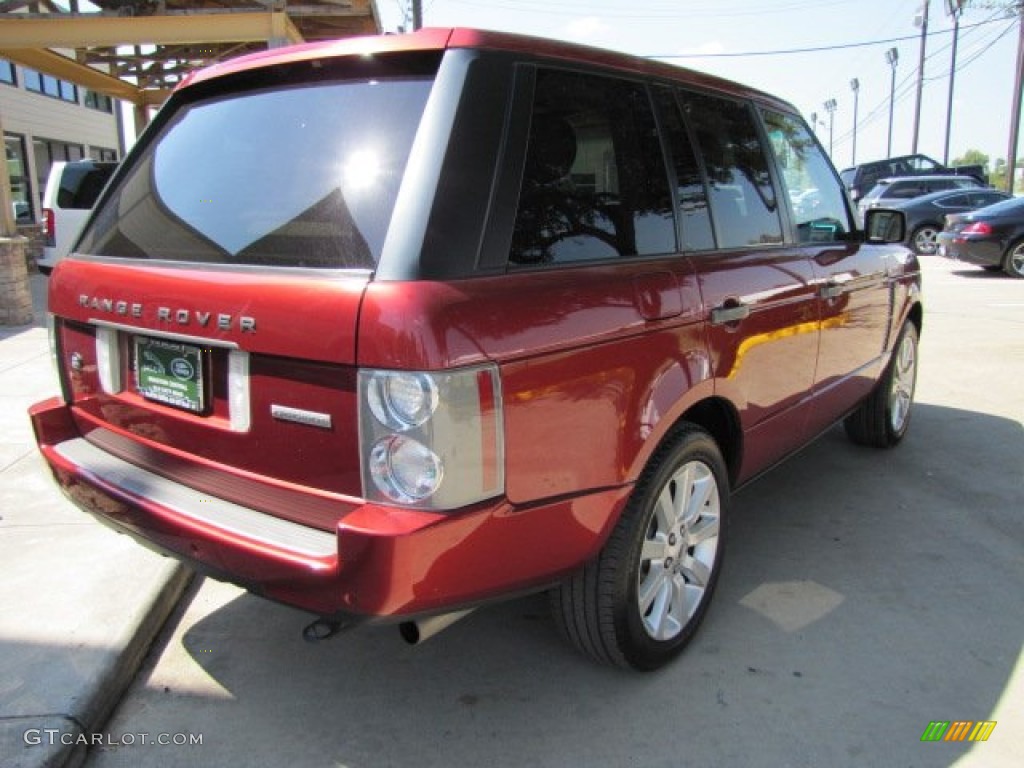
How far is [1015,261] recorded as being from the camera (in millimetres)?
13953

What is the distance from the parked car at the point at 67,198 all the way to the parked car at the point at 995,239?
13351 mm

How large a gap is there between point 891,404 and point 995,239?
1093 cm

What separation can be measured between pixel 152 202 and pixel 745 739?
2.52 meters

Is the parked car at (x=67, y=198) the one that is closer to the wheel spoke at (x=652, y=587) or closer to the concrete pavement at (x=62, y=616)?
the concrete pavement at (x=62, y=616)

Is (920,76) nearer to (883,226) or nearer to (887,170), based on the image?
(887,170)

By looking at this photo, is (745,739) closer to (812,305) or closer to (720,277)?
(720,277)

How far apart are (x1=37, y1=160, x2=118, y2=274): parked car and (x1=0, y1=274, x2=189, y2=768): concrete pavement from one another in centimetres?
629

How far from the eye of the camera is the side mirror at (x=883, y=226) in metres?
4.46

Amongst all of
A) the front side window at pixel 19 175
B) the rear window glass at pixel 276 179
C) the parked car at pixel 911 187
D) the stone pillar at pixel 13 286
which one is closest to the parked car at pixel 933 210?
the parked car at pixel 911 187

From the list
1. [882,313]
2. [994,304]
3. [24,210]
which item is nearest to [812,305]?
[882,313]

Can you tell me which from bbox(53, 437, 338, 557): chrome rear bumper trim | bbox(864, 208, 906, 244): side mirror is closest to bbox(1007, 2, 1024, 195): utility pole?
bbox(864, 208, 906, 244): side mirror

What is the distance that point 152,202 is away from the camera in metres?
2.68

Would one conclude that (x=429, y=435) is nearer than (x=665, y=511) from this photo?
Yes

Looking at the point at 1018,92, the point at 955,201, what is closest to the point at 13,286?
the point at 955,201
